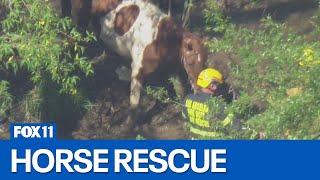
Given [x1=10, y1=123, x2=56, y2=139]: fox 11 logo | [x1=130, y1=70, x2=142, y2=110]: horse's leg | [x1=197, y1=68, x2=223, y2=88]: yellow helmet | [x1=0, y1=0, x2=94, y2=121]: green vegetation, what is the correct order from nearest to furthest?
[x1=10, y1=123, x2=56, y2=139]: fox 11 logo
[x1=197, y1=68, x2=223, y2=88]: yellow helmet
[x1=0, y1=0, x2=94, y2=121]: green vegetation
[x1=130, y1=70, x2=142, y2=110]: horse's leg

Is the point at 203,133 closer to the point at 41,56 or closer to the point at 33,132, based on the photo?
the point at 33,132

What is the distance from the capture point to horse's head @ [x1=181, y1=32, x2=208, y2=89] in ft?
39.7

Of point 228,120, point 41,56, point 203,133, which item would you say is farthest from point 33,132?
point 41,56

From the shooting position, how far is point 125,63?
12852 millimetres

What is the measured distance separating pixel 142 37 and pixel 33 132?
15.7 ft

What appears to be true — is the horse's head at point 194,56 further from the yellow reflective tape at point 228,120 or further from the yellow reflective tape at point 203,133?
the yellow reflective tape at point 228,120

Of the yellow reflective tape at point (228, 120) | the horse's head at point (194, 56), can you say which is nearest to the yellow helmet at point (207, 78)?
the horse's head at point (194, 56)

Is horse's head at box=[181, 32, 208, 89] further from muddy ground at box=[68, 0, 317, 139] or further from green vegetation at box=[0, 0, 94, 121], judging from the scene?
green vegetation at box=[0, 0, 94, 121]

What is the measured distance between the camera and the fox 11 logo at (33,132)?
7.60m

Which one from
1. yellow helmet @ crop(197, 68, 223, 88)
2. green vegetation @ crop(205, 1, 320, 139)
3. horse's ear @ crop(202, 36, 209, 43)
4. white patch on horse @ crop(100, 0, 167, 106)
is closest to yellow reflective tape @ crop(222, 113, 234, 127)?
green vegetation @ crop(205, 1, 320, 139)

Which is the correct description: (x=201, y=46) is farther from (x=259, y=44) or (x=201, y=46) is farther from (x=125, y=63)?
(x=259, y=44)

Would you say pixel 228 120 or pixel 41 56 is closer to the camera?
pixel 228 120

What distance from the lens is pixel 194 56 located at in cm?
1214

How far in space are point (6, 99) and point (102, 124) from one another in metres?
1.60
